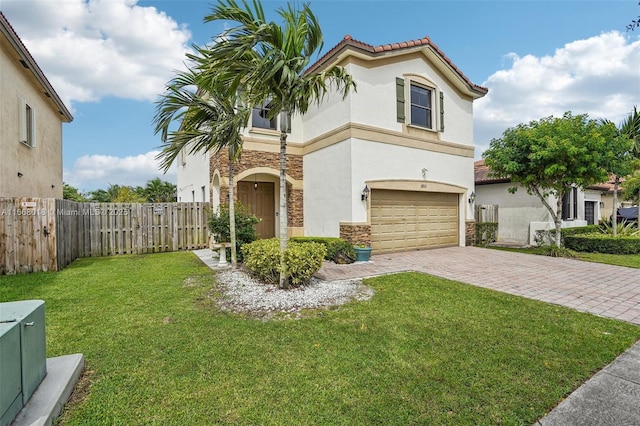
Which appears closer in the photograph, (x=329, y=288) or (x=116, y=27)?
(x=329, y=288)

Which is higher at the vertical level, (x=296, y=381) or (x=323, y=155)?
(x=323, y=155)

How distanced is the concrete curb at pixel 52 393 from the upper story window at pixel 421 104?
1164cm

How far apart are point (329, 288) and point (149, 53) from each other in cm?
881

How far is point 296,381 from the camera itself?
3.23m

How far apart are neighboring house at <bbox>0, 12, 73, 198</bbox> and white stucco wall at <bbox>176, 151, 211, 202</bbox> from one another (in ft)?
17.5

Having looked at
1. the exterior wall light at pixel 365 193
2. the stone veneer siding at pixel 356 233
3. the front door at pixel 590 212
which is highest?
the exterior wall light at pixel 365 193

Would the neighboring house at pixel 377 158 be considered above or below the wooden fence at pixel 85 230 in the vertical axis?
above

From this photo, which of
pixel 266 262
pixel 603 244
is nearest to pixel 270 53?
pixel 266 262

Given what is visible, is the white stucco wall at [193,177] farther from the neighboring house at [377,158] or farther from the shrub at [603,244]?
the shrub at [603,244]

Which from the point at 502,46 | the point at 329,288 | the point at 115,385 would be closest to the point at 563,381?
the point at 329,288

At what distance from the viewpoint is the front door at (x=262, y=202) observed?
13250mm

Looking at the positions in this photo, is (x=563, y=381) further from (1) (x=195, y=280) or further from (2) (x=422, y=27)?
(2) (x=422, y=27)

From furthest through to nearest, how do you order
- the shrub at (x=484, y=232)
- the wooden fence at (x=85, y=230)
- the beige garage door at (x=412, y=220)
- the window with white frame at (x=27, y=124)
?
the shrub at (x=484, y=232) < the beige garage door at (x=412, y=220) < the window with white frame at (x=27, y=124) < the wooden fence at (x=85, y=230)

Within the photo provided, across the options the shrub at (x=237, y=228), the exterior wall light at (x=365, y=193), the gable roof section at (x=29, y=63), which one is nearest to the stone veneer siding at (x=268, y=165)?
the shrub at (x=237, y=228)
